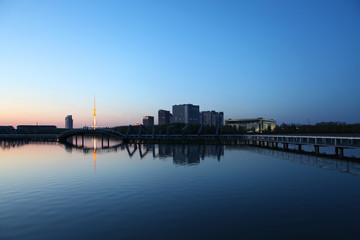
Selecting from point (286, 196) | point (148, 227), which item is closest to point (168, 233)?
point (148, 227)

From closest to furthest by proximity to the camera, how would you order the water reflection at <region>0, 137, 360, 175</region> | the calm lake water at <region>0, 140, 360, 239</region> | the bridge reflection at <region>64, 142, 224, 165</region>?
the calm lake water at <region>0, 140, 360, 239</region>, the water reflection at <region>0, 137, 360, 175</region>, the bridge reflection at <region>64, 142, 224, 165</region>

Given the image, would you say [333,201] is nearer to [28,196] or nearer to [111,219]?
[111,219]

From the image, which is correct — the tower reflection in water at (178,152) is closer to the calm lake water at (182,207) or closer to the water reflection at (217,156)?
the water reflection at (217,156)

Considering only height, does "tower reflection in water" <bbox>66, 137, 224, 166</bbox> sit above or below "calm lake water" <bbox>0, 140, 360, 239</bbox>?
below

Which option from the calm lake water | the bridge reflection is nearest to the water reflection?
the bridge reflection

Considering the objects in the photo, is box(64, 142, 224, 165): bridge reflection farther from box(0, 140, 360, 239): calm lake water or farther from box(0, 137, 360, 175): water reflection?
box(0, 140, 360, 239): calm lake water

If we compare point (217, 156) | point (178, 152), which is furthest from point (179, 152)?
point (217, 156)

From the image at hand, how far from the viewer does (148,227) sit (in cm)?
1354

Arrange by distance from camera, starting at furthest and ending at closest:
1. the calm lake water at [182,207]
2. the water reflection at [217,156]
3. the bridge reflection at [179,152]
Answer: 1. the bridge reflection at [179,152]
2. the water reflection at [217,156]
3. the calm lake water at [182,207]

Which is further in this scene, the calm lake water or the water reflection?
the water reflection

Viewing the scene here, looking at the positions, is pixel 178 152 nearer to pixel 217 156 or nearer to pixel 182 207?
pixel 217 156

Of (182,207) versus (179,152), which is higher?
(182,207)

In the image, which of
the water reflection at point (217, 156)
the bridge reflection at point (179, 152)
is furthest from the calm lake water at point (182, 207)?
the bridge reflection at point (179, 152)

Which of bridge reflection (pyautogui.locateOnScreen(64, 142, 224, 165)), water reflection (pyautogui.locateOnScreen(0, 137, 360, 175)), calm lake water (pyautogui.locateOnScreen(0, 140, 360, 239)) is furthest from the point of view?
bridge reflection (pyautogui.locateOnScreen(64, 142, 224, 165))
